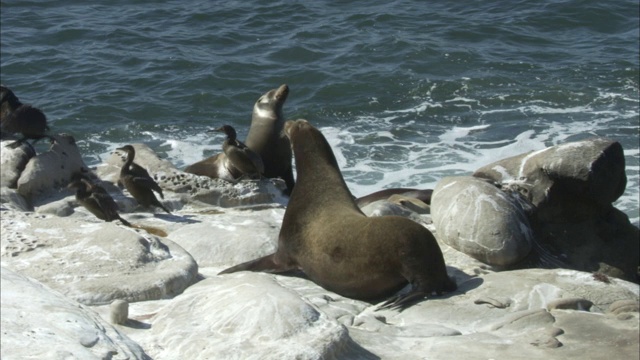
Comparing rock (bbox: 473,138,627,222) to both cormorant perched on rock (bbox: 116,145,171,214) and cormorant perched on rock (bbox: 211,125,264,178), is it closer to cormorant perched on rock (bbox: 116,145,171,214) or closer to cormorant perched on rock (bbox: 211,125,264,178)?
cormorant perched on rock (bbox: 211,125,264,178)

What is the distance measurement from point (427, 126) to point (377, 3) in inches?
285

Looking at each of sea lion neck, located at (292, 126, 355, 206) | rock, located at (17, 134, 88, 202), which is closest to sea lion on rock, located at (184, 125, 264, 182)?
rock, located at (17, 134, 88, 202)

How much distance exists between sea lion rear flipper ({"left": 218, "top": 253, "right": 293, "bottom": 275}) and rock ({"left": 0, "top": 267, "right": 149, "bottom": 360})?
7.66 ft

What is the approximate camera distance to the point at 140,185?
30.9ft

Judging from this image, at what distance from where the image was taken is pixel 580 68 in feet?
62.2

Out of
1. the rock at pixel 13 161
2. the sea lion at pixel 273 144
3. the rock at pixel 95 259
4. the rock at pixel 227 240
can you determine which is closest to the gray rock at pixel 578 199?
the rock at pixel 227 240

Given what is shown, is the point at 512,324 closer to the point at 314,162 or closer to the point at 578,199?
the point at 314,162

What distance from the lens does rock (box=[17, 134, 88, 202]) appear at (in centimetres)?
996

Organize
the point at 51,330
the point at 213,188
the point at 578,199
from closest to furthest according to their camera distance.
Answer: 1. the point at 51,330
2. the point at 578,199
3. the point at 213,188

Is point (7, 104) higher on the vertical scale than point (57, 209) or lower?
higher

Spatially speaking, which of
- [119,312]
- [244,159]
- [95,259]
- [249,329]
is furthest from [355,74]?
[249,329]

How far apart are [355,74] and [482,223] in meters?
11.1

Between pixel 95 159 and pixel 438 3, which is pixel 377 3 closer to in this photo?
pixel 438 3

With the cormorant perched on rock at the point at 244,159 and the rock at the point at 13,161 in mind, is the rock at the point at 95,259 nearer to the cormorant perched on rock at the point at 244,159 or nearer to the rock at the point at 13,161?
the rock at the point at 13,161
